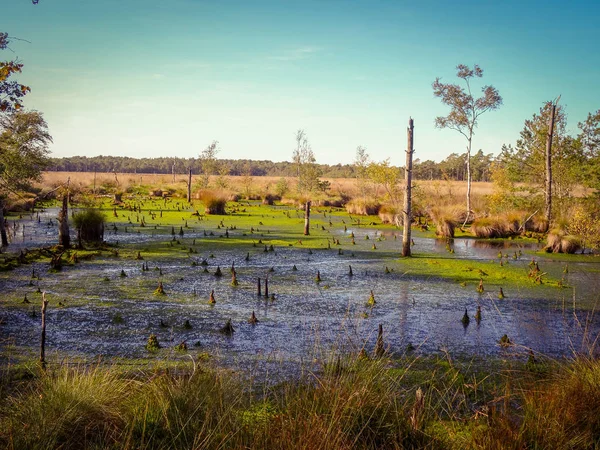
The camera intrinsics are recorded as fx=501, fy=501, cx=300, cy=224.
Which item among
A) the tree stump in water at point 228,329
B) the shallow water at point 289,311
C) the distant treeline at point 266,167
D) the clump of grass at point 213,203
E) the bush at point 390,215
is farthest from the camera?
the distant treeline at point 266,167

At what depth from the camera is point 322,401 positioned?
5258mm

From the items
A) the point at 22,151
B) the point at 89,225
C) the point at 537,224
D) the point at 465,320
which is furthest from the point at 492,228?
the point at 22,151

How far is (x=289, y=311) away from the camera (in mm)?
12281

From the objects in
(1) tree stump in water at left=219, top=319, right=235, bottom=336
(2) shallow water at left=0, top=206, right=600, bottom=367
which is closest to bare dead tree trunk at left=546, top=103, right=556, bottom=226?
(2) shallow water at left=0, top=206, right=600, bottom=367

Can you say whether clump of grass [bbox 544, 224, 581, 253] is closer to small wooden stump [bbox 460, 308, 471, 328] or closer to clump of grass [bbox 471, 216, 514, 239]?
clump of grass [bbox 471, 216, 514, 239]

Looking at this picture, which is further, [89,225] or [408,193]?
[89,225]

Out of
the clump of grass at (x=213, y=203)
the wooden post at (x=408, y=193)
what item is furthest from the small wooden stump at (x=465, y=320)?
the clump of grass at (x=213, y=203)

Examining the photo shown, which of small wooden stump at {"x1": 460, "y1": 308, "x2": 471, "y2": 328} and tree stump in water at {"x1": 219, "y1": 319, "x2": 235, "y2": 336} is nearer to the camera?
tree stump in water at {"x1": 219, "y1": 319, "x2": 235, "y2": 336}

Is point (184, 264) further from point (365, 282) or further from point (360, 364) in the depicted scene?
point (360, 364)

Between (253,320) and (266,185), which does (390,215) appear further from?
(266,185)

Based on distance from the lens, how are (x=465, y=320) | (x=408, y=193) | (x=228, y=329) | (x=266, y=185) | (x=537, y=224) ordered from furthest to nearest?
(x=266, y=185) < (x=537, y=224) < (x=408, y=193) < (x=465, y=320) < (x=228, y=329)

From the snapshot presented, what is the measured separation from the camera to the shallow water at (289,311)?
9625 millimetres

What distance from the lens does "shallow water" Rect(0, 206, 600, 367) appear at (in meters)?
9.62

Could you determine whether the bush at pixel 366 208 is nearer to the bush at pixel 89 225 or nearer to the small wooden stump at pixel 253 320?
the bush at pixel 89 225
